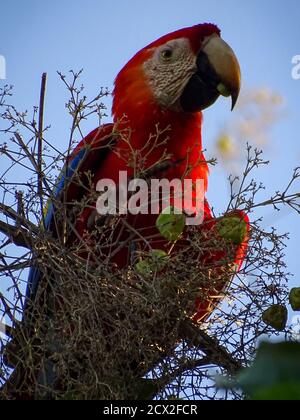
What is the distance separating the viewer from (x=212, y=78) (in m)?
3.03

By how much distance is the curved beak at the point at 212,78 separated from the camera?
2.97m

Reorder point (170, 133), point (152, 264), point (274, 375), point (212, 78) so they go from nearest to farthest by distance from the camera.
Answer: point (274, 375) < point (152, 264) < point (170, 133) < point (212, 78)

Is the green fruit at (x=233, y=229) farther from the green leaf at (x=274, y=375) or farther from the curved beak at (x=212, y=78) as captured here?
the green leaf at (x=274, y=375)

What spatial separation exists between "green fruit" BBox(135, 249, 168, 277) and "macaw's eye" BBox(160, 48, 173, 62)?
1.37 m

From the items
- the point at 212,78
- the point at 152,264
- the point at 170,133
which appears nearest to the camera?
the point at 152,264

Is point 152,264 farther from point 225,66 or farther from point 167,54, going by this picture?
point 167,54

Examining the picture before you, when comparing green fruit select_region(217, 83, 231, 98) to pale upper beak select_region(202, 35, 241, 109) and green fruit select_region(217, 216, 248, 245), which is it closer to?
pale upper beak select_region(202, 35, 241, 109)

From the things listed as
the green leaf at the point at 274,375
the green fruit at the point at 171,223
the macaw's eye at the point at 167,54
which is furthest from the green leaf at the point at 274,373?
the macaw's eye at the point at 167,54

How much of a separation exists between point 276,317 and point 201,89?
55.0 inches

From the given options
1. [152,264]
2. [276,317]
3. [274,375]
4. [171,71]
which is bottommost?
[274,375]

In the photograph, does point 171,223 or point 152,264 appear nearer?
point 152,264

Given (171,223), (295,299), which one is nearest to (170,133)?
(171,223)
